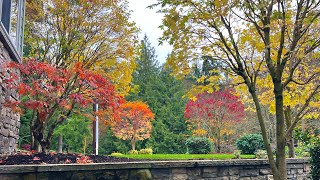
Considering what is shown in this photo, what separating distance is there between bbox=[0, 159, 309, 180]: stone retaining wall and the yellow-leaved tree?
0.66 m

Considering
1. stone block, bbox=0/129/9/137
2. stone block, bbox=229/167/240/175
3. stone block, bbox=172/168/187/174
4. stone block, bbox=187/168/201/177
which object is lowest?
stone block, bbox=229/167/240/175

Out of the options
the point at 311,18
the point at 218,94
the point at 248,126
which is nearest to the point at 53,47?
the point at 311,18

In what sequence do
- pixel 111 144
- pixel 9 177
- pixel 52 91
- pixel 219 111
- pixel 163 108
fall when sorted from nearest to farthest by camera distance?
pixel 9 177
pixel 52 91
pixel 219 111
pixel 111 144
pixel 163 108

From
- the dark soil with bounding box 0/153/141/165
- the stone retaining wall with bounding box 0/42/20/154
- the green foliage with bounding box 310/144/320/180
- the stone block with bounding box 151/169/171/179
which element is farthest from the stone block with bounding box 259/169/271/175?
the stone retaining wall with bounding box 0/42/20/154

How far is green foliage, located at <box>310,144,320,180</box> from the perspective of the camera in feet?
18.2

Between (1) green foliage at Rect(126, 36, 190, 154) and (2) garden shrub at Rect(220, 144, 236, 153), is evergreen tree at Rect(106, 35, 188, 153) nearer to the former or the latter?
(1) green foliage at Rect(126, 36, 190, 154)

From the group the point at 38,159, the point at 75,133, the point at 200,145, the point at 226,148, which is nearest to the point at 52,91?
the point at 38,159

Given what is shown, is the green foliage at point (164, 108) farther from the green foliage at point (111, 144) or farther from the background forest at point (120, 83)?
the green foliage at point (111, 144)

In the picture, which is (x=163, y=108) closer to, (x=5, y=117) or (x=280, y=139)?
(x=5, y=117)

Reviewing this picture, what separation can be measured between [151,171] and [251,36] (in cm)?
234

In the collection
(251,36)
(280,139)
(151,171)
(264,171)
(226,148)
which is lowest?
(226,148)

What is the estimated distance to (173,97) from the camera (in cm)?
2278

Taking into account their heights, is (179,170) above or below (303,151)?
above

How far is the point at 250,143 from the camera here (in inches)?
474
